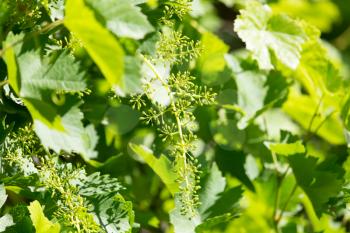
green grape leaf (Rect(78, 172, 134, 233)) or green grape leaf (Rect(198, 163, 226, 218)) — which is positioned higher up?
green grape leaf (Rect(78, 172, 134, 233))

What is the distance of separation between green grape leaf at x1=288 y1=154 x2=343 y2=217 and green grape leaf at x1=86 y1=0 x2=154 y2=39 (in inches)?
19.7

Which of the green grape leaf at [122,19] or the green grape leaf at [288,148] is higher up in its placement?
the green grape leaf at [122,19]

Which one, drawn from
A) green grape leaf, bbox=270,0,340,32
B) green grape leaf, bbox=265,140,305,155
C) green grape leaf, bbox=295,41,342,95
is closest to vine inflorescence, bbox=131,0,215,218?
green grape leaf, bbox=265,140,305,155

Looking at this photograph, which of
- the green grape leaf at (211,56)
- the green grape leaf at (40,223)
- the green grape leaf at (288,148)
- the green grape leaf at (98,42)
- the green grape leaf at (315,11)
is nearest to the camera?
the green grape leaf at (98,42)

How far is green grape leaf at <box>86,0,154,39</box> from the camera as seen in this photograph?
693 millimetres

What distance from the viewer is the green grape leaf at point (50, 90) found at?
707 mm

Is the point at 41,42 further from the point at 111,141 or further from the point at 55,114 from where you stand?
the point at 111,141

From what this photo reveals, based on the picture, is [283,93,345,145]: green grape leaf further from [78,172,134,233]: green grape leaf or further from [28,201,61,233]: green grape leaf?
[28,201,61,233]: green grape leaf

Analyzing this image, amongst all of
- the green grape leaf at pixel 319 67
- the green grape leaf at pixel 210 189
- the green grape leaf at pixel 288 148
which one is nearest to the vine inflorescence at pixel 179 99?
the green grape leaf at pixel 210 189

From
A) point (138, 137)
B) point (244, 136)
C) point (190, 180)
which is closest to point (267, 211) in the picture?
point (244, 136)

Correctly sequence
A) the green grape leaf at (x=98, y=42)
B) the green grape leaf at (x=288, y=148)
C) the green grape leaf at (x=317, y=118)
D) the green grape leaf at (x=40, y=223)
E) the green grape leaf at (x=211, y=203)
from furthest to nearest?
1. the green grape leaf at (x=317, y=118)
2. the green grape leaf at (x=288, y=148)
3. the green grape leaf at (x=211, y=203)
4. the green grape leaf at (x=40, y=223)
5. the green grape leaf at (x=98, y=42)

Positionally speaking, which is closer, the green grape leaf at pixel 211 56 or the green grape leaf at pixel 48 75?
the green grape leaf at pixel 48 75

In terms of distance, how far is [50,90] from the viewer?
2.44 feet

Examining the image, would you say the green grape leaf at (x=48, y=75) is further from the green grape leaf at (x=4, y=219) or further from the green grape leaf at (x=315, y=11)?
the green grape leaf at (x=315, y=11)
